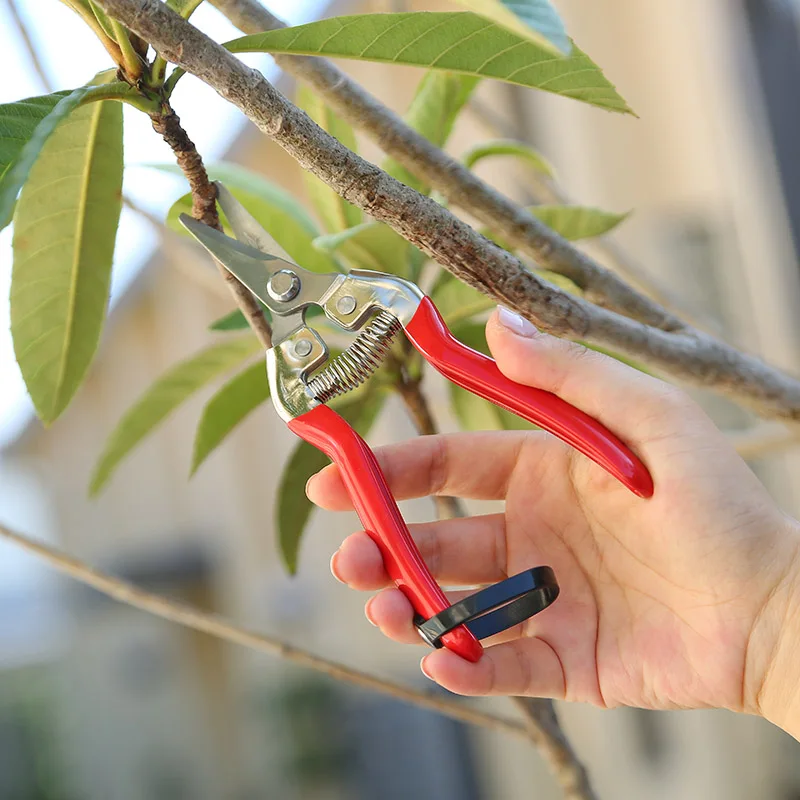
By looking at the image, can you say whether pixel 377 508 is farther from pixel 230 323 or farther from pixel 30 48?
pixel 30 48

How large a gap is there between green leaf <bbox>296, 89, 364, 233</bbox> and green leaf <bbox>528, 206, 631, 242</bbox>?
15 centimetres

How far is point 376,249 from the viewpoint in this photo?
26.0 inches

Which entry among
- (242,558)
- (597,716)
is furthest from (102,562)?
(597,716)

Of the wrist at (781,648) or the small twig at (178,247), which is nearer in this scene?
the wrist at (781,648)

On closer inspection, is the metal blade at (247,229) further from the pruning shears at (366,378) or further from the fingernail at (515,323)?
the fingernail at (515,323)

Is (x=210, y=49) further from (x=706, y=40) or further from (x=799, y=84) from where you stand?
(x=799, y=84)

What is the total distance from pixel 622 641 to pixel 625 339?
0.66 feet

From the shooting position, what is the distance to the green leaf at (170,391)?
2.41 feet

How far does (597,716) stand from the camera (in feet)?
6.70

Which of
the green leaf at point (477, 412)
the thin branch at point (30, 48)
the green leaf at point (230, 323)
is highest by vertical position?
the thin branch at point (30, 48)

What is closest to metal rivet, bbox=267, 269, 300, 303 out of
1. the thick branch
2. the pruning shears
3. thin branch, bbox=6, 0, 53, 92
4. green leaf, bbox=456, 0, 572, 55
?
the pruning shears

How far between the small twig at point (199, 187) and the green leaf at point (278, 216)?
0.44 ft

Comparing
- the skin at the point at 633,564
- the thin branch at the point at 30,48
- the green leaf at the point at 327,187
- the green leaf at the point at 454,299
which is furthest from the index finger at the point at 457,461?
the thin branch at the point at 30,48

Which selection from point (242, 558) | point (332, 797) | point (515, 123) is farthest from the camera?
point (242, 558)
